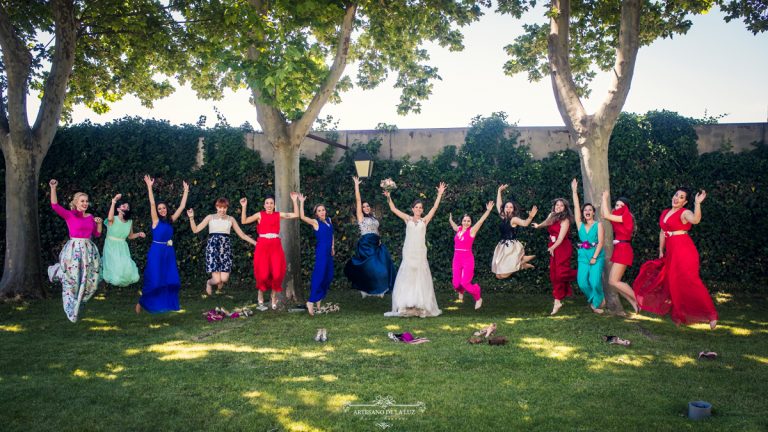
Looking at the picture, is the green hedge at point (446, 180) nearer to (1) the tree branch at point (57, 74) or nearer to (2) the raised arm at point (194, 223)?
(1) the tree branch at point (57, 74)

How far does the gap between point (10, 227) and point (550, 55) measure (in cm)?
1064

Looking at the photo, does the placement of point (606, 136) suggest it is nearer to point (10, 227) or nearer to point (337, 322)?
point (337, 322)

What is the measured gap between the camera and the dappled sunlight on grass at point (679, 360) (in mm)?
6207

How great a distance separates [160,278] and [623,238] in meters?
7.56

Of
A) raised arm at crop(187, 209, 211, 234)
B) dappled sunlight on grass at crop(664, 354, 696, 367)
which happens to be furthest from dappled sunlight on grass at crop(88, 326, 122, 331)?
dappled sunlight on grass at crop(664, 354, 696, 367)

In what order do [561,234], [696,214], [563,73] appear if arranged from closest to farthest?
[696,214] → [563,73] → [561,234]

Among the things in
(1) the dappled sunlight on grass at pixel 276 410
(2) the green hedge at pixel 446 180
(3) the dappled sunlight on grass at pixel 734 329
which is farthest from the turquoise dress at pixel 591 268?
(1) the dappled sunlight on grass at pixel 276 410

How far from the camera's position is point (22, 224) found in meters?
10.9

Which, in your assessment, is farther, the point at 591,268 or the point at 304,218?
the point at 304,218

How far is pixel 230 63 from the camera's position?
29.3 ft

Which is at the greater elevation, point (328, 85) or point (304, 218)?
point (328, 85)

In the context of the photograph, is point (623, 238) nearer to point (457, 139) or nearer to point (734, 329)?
point (734, 329)

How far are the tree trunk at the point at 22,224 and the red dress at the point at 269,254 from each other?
180 inches

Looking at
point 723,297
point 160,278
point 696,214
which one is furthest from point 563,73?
point 160,278
